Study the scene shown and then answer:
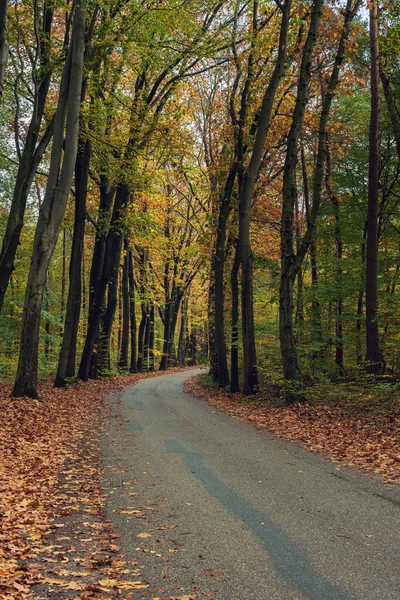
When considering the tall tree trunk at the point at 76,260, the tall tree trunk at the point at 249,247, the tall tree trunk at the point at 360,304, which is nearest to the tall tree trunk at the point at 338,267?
the tall tree trunk at the point at 360,304

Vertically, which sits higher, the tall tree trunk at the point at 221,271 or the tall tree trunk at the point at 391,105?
the tall tree trunk at the point at 391,105

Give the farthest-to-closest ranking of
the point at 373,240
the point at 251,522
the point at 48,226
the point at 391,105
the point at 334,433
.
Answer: the point at 391,105, the point at 373,240, the point at 48,226, the point at 334,433, the point at 251,522

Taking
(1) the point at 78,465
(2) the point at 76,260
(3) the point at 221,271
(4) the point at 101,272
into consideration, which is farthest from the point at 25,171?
(1) the point at 78,465

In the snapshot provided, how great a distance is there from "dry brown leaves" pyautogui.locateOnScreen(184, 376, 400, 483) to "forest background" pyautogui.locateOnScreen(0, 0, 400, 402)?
1216mm

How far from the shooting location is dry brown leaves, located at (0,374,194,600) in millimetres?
3543

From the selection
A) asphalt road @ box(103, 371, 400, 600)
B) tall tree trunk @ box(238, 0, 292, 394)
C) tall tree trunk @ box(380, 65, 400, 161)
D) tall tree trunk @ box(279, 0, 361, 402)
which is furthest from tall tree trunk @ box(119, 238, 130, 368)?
asphalt road @ box(103, 371, 400, 600)

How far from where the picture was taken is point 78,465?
7.18 m

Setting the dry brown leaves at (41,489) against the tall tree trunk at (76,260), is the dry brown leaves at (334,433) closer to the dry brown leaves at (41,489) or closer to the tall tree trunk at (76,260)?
the dry brown leaves at (41,489)

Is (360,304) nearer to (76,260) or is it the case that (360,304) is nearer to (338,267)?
(338,267)

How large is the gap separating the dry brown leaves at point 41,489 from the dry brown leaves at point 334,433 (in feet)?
12.6

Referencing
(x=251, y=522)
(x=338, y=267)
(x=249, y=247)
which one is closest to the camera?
(x=251, y=522)

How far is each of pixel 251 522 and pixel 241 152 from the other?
15.0 m

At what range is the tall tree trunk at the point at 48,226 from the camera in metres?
12.3

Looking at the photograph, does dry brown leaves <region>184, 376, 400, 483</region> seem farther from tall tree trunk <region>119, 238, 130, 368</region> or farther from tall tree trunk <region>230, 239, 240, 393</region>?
tall tree trunk <region>119, 238, 130, 368</region>
